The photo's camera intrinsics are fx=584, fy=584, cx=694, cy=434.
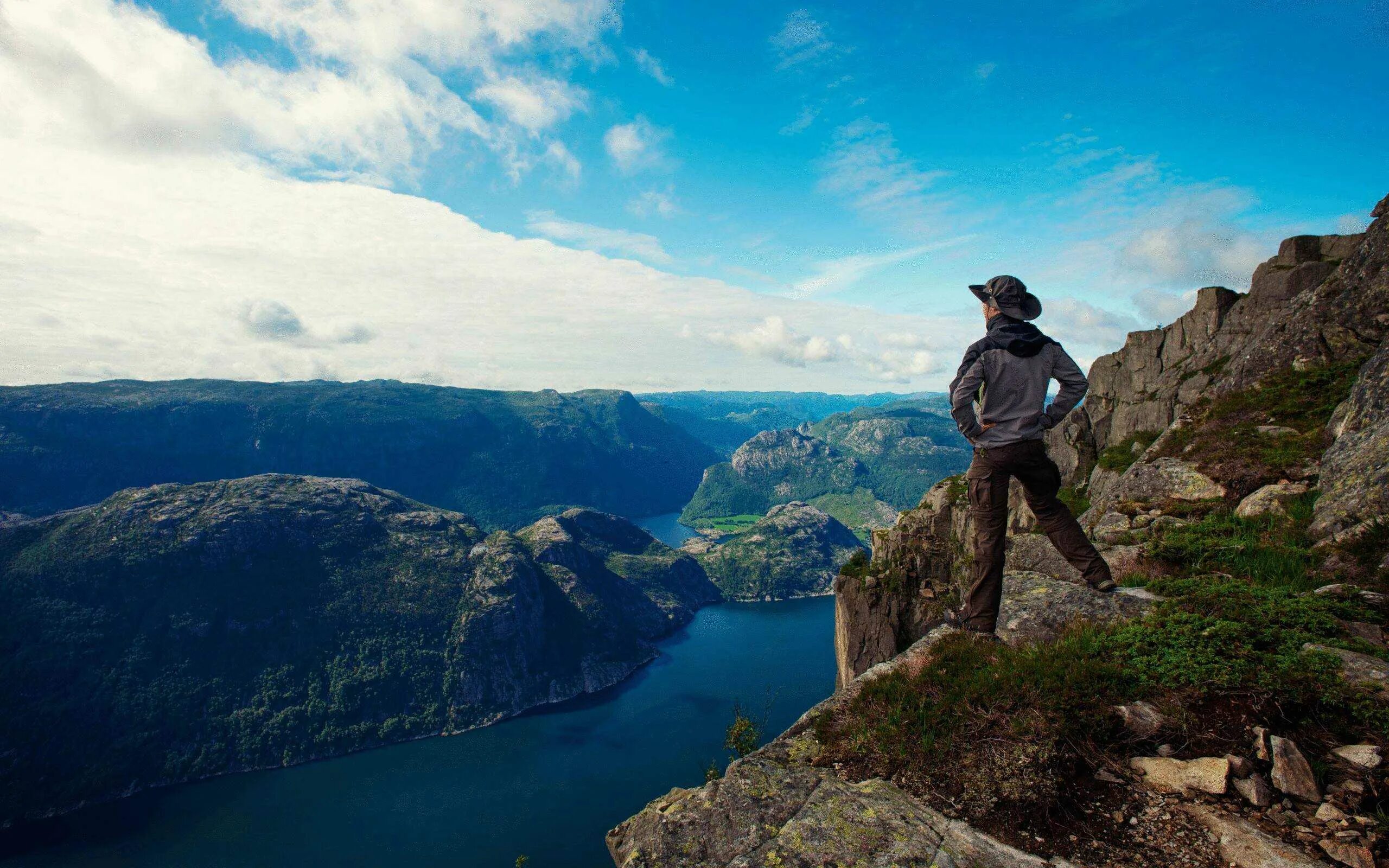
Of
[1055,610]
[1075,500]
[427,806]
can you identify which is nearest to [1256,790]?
[1055,610]

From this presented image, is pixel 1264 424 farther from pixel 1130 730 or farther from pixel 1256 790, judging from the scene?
pixel 1256 790

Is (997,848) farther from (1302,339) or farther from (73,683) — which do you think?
(73,683)

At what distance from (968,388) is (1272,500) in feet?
38.6

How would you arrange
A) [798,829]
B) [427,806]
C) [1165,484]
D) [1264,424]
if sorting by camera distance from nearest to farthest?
1. [798,829]
2. [1165,484]
3. [1264,424]
4. [427,806]

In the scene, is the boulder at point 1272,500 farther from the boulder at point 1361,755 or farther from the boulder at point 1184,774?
the boulder at point 1184,774

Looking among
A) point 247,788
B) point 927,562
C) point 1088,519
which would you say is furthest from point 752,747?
point 247,788

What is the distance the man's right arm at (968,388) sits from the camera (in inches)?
385

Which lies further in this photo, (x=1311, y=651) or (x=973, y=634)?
(x=973, y=634)

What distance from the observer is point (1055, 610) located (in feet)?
34.4

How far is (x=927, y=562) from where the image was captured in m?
41.2

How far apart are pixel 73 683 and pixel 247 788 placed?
79.6 metres

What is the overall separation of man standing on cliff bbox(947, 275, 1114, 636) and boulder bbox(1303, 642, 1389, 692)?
134 inches

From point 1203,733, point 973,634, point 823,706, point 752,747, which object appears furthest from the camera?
Answer: point 752,747

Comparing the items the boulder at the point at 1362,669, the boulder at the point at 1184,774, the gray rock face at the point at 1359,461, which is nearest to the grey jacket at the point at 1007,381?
the boulder at the point at 1362,669
